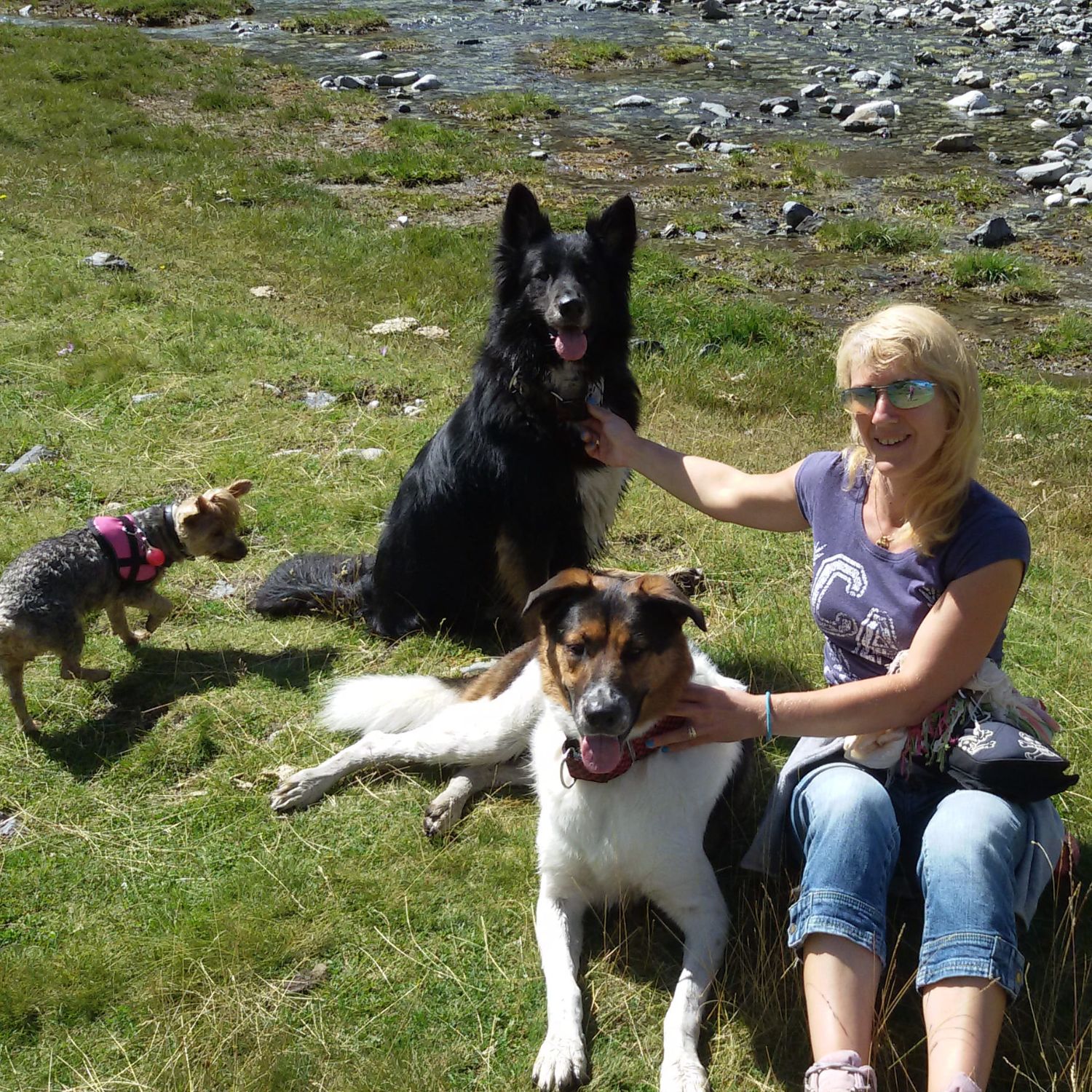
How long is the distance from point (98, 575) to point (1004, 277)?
8991 mm

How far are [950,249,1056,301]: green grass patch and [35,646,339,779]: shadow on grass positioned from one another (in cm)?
800

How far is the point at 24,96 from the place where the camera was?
1518cm

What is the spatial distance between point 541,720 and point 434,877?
2.02ft

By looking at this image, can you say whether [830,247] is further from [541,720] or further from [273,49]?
[273,49]

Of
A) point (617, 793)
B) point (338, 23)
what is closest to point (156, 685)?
point (617, 793)

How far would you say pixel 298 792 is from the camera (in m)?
3.74

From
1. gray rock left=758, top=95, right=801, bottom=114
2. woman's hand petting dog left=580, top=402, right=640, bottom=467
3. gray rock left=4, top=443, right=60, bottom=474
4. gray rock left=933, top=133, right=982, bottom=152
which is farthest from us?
gray rock left=758, top=95, right=801, bottom=114

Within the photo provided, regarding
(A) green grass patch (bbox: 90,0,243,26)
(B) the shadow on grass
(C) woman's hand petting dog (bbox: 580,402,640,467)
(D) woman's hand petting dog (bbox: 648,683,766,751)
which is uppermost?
(A) green grass patch (bbox: 90,0,243,26)

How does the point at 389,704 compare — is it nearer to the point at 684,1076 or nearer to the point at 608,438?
the point at 608,438

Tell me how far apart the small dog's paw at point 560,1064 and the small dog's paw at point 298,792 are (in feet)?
4.48

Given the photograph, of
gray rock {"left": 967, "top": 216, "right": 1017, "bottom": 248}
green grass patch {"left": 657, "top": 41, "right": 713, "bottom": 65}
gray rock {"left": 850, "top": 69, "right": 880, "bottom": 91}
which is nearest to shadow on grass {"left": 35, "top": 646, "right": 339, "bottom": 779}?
gray rock {"left": 967, "top": 216, "right": 1017, "bottom": 248}

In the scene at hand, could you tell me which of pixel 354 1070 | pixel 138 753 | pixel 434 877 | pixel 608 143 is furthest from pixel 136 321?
pixel 608 143

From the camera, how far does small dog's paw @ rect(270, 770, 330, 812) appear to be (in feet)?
12.2

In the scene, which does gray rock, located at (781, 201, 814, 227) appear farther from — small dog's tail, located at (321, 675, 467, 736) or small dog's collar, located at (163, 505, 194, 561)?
small dog's tail, located at (321, 675, 467, 736)
